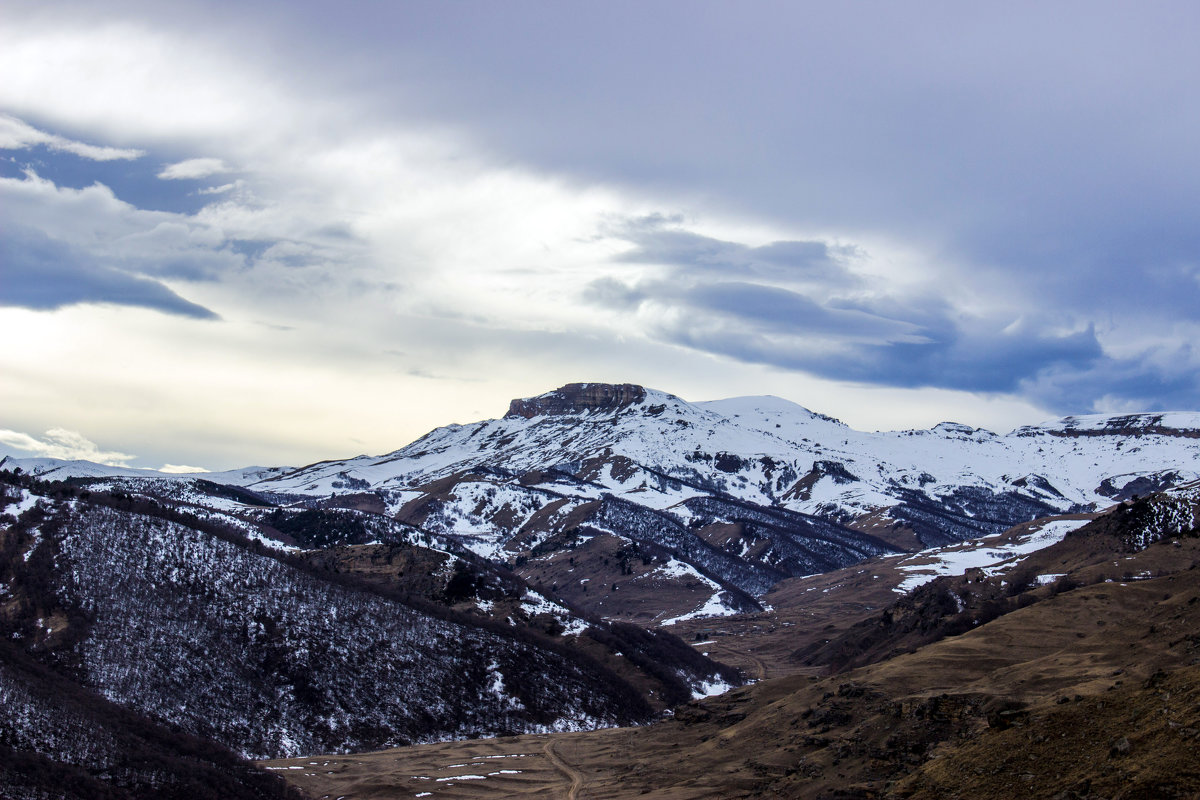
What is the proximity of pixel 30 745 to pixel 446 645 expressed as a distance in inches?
2310

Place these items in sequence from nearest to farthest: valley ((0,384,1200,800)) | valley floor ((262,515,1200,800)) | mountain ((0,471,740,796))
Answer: valley floor ((262,515,1200,800)), valley ((0,384,1200,800)), mountain ((0,471,740,796))

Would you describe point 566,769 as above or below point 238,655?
below

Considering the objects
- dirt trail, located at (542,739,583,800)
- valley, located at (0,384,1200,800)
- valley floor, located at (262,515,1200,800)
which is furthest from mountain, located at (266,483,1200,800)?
dirt trail, located at (542,739,583,800)

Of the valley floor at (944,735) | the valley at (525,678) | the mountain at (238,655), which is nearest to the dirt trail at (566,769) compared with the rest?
the valley floor at (944,735)

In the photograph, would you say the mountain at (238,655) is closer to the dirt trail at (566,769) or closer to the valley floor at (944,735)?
the valley floor at (944,735)

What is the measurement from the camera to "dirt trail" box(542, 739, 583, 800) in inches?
2619

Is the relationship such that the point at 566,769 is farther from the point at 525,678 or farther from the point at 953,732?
the point at 525,678

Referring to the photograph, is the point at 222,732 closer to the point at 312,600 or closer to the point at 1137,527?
the point at 312,600

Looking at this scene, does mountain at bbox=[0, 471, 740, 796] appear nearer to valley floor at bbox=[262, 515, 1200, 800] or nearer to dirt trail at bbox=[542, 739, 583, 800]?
valley floor at bbox=[262, 515, 1200, 800]

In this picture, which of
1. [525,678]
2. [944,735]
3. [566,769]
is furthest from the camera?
[525,678]

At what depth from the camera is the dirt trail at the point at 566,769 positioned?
6653 centimetres

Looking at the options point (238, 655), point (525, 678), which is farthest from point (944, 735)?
point (238, 655)

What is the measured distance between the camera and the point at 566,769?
77.4 m

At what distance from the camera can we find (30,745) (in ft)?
200
